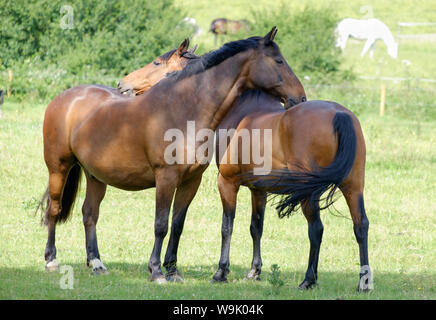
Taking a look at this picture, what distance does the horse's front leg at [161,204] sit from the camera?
607 centimetres

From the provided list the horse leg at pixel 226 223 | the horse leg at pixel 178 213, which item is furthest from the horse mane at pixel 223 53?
the horse leg at pixel 226 223

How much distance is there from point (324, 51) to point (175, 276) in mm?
17518

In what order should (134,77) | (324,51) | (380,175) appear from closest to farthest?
(134,77)
(380,175)
(324,51)

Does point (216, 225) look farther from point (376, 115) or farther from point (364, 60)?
point (364, 60)

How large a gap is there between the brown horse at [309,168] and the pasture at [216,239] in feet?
1.12

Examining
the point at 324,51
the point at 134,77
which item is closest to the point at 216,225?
the point at 134,77

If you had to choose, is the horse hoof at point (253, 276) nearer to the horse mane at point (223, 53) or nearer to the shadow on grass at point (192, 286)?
the shadow on grass at point (192, 286)

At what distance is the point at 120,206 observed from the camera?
10.1 metres

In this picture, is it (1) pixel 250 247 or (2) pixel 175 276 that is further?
(1) pixel 250 247

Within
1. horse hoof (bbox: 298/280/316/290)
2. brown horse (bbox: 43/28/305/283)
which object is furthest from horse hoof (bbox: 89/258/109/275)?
horse hoof (bbox: 298/280/316/290)

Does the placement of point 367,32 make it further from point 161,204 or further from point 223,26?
point 161,204
